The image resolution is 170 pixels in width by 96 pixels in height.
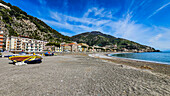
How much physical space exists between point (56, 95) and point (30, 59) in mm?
11330

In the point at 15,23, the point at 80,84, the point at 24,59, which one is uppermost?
the point at 15,23

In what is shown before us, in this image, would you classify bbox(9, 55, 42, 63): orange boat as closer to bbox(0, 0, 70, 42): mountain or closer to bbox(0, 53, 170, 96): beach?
bbox(0, 53, 170, 96): beach

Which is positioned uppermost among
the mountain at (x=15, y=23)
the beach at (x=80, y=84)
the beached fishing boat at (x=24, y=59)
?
the mountain at (x=15, y=23)

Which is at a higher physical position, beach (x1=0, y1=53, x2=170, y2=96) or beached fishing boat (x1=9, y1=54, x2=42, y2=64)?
beached fishing boat (x1=9, y1=54, x2=42, y2=64)

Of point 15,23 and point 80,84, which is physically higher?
point 15,23

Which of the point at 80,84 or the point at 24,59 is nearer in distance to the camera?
the point at 80,84

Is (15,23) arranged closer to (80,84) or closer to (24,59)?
(24,59)

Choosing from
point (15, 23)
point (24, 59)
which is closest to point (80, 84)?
point (24, 59)

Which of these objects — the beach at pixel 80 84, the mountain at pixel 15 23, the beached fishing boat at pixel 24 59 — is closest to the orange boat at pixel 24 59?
the beached fishing boat at pixel 24 59

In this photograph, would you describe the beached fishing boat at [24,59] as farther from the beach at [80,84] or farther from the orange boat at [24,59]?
the beach at [80,84]

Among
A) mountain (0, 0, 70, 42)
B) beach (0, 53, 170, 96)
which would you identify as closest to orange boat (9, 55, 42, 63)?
beach (0, 53, 170, 96)

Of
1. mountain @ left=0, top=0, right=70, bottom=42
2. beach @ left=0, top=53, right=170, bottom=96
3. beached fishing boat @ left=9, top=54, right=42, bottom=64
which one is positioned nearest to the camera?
beach @ left=0, top=53, right=170, bottom=96

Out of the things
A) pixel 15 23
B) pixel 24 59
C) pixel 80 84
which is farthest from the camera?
pixel 15 23

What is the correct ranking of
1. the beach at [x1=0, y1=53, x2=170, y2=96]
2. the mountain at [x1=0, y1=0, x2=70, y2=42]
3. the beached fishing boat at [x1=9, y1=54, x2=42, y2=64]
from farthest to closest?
the mountain at [x1=0, y1=0, x2=70, y2=42]
the beached fishing boat at [x1=9, y1=54, x2=42, y2=64]
the beach at [x1=0, y1=53, x2=170, y2=96]
